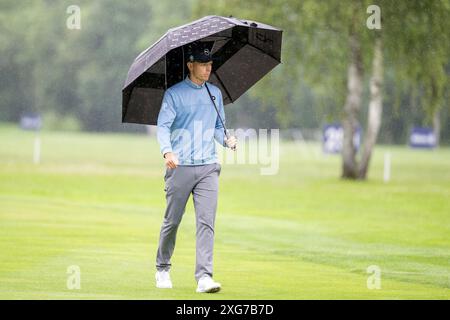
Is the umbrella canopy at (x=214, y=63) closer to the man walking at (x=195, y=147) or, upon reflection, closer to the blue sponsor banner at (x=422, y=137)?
the man walking at (x=195, y=147)

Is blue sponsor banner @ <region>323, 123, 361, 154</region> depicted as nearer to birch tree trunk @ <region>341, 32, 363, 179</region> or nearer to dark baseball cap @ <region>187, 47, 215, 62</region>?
birch tree trunk @ <region>341, 32, 363, 179</region>

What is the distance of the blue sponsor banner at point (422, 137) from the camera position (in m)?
67.5

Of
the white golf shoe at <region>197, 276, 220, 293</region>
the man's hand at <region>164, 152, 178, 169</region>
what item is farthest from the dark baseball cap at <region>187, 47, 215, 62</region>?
the white golf shoe at <region>197, 276, 220, 293</region>

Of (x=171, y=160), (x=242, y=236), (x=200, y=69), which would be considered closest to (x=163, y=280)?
(x=171, y=160)

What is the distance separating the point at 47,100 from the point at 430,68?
74.9m

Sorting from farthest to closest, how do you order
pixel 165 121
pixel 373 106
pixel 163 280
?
pixel 373 106
pixel 163 280
pixel 165 121

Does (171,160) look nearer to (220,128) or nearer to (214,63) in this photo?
(220,128)

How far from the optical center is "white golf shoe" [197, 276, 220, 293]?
387 inches

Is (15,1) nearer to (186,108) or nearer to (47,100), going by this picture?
(47,100)

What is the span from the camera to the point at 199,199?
10.1 meters

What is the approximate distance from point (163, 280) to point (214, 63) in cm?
238

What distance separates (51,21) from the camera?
106 meters

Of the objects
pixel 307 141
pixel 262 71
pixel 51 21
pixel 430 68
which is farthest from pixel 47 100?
pixel 262 71

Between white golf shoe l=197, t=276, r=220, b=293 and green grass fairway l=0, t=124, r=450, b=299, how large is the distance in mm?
123
